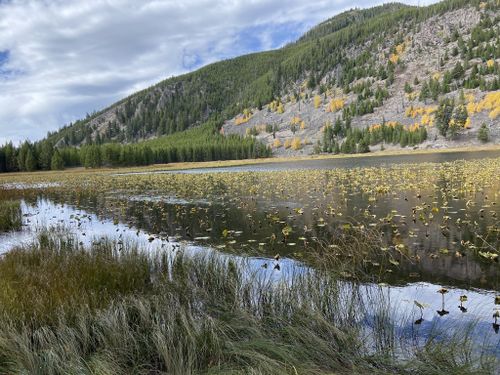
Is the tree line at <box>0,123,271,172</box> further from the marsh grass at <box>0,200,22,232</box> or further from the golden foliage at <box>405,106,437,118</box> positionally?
the golden foliage at <box>405,106,437,118</box>

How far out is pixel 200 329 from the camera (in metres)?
5.75

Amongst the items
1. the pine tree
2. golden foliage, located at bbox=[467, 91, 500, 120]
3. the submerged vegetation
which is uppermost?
golden foliage, located at bbox=[467, 91, 500, 120]

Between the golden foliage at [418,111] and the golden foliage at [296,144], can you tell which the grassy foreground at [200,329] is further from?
the golden foliage at [418,111]

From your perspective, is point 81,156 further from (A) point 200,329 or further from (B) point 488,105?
(B) point 488,105

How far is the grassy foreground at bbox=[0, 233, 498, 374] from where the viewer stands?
4902 mm

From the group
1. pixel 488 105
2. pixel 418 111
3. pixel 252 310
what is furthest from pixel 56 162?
pixel 488 105

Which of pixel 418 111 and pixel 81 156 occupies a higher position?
pixel 418 111

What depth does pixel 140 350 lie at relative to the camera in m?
5.42

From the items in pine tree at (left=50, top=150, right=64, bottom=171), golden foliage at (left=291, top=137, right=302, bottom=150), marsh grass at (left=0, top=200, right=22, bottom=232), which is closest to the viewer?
marsh grass at (left=0, top=200, right=22, bottom=232)

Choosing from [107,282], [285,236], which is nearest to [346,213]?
[285,236]

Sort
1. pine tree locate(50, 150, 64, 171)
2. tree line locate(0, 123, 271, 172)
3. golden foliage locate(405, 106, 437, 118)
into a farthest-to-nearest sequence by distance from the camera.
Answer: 1. golden foliage locate(405, 106, 437, 118)
2. pine tree locate(50, 150, 64, 171)
3. tree line locate(0, 123, 271, 172)

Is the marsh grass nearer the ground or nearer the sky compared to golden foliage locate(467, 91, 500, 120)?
nearer the ground

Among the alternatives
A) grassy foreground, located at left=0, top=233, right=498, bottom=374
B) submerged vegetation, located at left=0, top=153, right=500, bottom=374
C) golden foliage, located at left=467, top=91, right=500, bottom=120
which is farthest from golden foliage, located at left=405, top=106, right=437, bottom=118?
grassy foreground, located at left=0, top=233, right=498, bottom=374

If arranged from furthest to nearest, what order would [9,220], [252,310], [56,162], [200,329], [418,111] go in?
[418,111]
[56,162]
[9,220]
[252,310]
[200,329]
